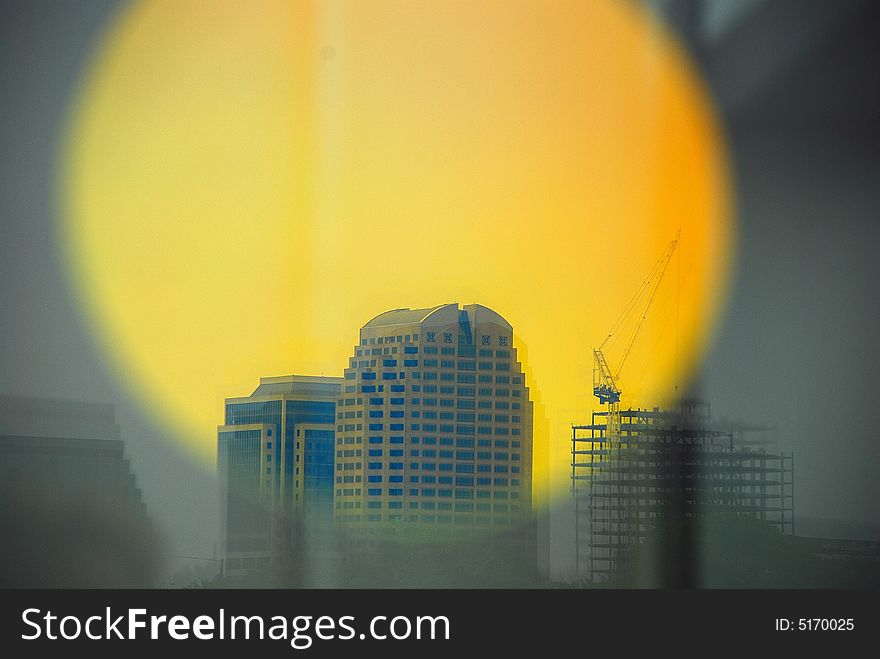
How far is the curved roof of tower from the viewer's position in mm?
6715

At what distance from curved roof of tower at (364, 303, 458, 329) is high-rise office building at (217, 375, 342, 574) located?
40 cm

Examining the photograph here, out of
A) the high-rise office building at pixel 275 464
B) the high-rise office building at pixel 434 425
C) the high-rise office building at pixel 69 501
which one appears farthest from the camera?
the high-rise office building at pixel 434 425

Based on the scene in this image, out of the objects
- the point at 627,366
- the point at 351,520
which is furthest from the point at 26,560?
the point at 627,366

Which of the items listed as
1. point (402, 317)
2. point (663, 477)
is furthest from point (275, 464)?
point (663, 477)

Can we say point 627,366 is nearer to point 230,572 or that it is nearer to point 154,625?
point 230,572

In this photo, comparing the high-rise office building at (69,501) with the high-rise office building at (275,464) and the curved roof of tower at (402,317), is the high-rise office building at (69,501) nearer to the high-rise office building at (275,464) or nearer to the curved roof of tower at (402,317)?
the high-rise office building at (275,464)

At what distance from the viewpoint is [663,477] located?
686 cm

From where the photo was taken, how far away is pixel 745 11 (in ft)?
21.7

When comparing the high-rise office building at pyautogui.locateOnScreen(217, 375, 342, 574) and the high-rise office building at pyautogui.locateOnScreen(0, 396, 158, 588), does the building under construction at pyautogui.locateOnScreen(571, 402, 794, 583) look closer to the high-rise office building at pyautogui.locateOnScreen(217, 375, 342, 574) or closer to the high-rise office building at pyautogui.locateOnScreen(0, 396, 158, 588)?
the high-rise office building at pyautogui.locateOnScreen(217, 375, 342, 574)

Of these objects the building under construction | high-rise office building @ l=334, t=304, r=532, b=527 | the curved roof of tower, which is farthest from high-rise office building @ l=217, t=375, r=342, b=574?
the building under construction

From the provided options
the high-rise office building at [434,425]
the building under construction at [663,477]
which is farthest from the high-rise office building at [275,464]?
the building under construction at [663,477]

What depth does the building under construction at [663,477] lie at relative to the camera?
6676 millimetres

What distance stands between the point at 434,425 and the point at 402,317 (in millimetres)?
687

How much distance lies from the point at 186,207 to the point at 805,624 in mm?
3731
